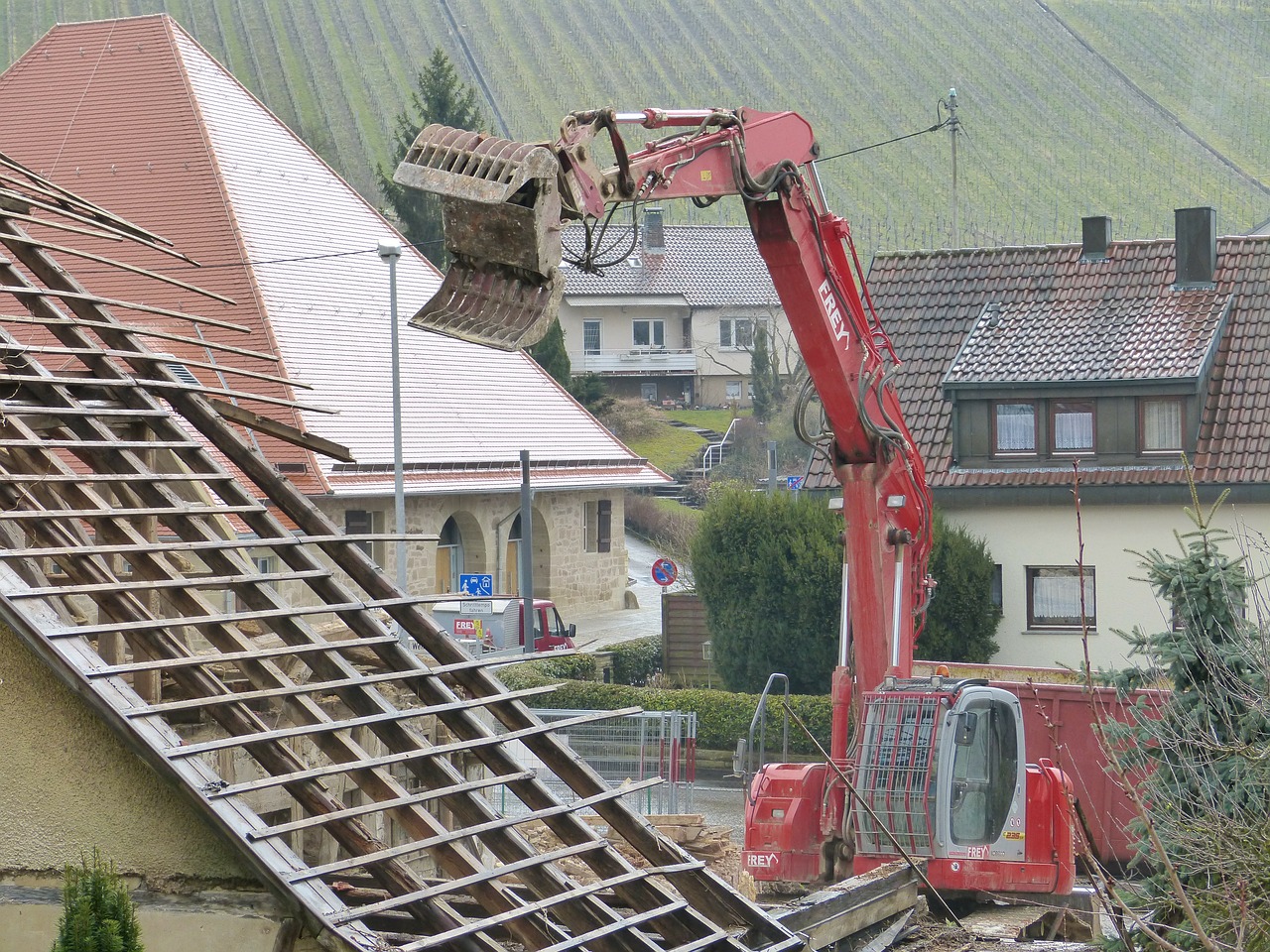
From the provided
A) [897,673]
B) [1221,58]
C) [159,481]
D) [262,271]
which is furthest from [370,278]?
[1221,58]

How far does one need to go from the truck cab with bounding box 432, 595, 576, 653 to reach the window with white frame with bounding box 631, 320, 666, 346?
51.7 metres

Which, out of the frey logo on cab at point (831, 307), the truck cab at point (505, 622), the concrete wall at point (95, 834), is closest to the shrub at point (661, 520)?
the truck cab at point (505, 622)

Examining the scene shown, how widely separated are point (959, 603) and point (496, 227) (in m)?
19.0

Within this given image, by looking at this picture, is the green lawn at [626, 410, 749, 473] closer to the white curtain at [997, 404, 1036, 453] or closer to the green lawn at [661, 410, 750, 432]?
the green lawn at [661, 410, 750, 432]

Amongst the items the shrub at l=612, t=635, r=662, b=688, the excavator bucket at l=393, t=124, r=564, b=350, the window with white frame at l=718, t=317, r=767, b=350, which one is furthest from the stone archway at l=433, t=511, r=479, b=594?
the window with white frame at l=718, t=317, r=767, b=350

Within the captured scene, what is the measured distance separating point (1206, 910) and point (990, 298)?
2196 cm

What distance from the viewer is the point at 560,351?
5259 centimetres

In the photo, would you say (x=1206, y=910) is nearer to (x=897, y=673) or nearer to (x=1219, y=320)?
(x=897, y=673)

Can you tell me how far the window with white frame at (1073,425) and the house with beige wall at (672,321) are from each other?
5540 cm

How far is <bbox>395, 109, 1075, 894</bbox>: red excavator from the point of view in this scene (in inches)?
565

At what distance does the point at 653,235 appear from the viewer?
84.9 meters

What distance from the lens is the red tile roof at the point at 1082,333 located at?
27.5 m

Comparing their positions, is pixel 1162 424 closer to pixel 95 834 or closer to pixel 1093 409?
pixel 1093 409

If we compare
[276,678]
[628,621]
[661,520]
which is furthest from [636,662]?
[276,678]
